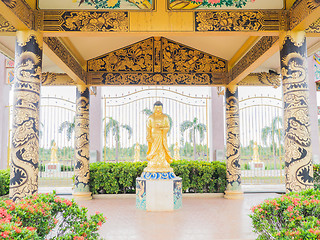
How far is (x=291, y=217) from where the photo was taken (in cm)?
293

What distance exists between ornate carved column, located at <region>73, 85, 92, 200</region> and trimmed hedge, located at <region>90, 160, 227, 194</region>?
346mm

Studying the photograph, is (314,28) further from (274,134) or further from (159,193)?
(274,134)

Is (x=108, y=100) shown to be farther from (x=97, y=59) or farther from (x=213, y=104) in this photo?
(x=213, y=104)

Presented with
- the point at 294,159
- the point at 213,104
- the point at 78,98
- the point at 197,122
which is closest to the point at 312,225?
the point at 294,159

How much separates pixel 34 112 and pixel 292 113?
3.93 m

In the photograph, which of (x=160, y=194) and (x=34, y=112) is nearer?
(x=34, y=112)

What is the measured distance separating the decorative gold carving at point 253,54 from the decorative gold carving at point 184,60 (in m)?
0.71

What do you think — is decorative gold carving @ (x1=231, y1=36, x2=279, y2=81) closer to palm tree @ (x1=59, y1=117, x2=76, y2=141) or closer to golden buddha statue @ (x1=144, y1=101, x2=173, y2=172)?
golden buddha statue @ (x1=144, y1=101, x2=173, y2=172)

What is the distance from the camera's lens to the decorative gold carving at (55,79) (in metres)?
8.20

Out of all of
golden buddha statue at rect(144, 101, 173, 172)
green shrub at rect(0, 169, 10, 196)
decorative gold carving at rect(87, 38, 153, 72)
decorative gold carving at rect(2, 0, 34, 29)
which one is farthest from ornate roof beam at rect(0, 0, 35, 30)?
green shrub at rect(0, 169, 10, 196)

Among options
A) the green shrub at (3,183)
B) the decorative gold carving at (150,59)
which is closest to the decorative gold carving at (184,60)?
the decorative gold carving at (150,59)

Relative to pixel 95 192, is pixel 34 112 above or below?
above

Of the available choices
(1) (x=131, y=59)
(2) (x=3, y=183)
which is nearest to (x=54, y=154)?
(2) (x=3, y=183)

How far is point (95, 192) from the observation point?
326 inches
